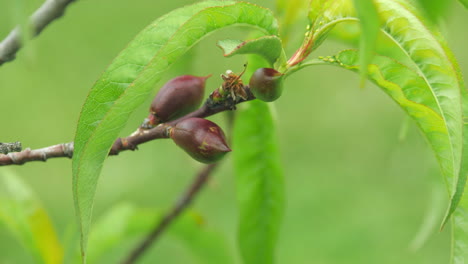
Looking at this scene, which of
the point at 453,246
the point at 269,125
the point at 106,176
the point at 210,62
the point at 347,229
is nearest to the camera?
the point at 453,246

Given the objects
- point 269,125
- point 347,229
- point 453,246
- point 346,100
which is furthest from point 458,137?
point 346,100

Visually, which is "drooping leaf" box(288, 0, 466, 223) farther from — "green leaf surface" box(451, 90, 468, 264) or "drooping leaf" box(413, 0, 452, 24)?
"drooping leaf" box(413, 0, 452, 24)

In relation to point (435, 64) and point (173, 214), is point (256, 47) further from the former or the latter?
point (173, 214)

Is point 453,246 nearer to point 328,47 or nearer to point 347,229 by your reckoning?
point 347,229

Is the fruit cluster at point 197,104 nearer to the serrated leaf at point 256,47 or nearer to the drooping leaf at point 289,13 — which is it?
the serrated leaf at point 256,47

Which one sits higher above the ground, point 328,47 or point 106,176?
point 328,47

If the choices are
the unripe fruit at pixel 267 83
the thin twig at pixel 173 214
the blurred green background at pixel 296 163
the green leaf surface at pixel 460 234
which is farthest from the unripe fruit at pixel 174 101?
the blurred green background at pixel 296 163
